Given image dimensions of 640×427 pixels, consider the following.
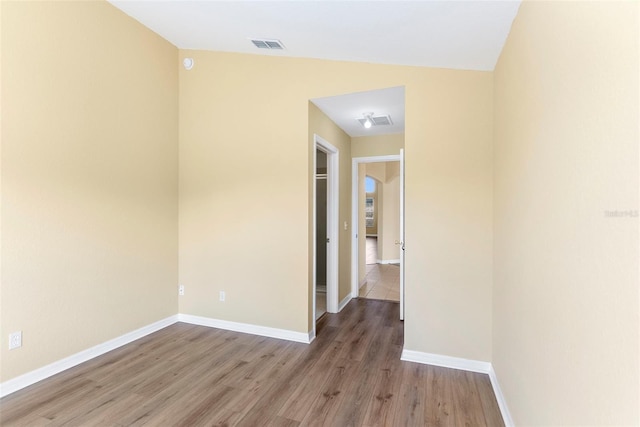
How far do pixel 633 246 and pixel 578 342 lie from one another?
48 cm

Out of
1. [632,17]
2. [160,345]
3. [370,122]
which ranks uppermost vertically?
[370,122]

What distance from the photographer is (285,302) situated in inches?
130

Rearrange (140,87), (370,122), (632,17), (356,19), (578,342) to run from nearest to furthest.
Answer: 1. (632,17)
2. (578,342)
3. (356,19)
4. (140,87)
5. (370,122)

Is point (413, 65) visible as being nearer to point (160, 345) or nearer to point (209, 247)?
point (209, 247)

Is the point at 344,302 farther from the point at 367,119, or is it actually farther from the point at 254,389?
the point at 367,119

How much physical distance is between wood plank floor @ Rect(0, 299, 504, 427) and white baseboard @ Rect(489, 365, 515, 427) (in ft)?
0.15

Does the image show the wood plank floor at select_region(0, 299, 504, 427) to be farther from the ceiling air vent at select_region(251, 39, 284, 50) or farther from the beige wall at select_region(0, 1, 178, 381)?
the ceiling air vent at select_region(251, 39, 284, 50)

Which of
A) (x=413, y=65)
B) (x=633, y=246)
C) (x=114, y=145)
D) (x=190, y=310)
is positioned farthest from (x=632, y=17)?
(x=190, y=310)

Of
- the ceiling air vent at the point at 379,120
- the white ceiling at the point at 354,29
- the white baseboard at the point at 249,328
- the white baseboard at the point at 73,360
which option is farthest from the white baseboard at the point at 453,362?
the white baseboard at the point at 73,360

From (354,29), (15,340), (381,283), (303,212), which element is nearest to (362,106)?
(354,29)

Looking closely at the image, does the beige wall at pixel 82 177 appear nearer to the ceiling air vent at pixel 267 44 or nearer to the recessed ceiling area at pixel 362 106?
the ceiling air vent at pixel 267 44

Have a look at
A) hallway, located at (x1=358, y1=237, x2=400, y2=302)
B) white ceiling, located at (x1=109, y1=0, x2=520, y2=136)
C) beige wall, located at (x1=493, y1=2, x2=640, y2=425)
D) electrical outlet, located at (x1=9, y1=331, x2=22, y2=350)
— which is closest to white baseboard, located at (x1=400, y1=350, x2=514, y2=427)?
beige wall, located at (x1=493, y1=2, x2=640, y2=425)

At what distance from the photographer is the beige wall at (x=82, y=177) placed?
7.41 ft

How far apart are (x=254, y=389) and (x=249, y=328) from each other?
112 cm
